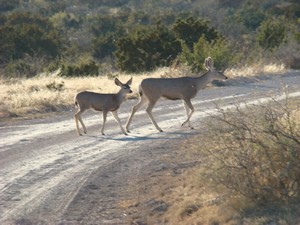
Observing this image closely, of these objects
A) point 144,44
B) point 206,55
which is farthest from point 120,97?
point 144,44

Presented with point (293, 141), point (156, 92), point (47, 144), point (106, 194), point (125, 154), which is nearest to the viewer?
point (293, 141)

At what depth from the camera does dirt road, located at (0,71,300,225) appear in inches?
409

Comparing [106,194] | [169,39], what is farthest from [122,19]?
→ [106,194]

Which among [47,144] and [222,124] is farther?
[47,144]

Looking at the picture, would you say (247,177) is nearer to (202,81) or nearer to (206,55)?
(202,81)

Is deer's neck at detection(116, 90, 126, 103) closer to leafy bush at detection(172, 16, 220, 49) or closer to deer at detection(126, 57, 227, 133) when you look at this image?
deer at detection(126, 57, 227, 133)

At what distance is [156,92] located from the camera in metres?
18.0

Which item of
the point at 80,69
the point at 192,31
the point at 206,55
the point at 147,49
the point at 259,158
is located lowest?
the point at 80,69

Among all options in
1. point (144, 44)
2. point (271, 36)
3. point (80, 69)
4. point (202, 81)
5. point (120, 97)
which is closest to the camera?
point (120, 97)

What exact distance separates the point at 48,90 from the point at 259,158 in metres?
18.0

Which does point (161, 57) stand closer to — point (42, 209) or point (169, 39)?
point (169, 39)

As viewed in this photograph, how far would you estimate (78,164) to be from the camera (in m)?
13.5

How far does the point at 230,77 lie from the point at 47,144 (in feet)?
53.2

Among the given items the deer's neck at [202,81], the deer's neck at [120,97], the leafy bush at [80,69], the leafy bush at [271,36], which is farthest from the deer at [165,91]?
the leafy bush at [271,36]
